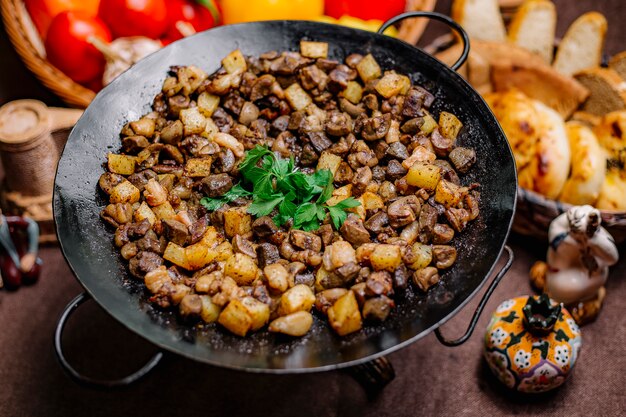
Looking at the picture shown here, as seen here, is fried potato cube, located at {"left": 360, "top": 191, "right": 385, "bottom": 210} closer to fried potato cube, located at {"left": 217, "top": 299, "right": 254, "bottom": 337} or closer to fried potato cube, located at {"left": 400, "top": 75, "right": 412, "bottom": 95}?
fried potato cube, located at {"left": 400, "top": 75, "right": 412, "bottom": 95}

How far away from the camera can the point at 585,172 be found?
117 inches

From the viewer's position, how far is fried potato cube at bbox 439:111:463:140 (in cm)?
250

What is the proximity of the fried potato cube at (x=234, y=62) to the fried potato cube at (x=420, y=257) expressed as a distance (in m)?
1.17

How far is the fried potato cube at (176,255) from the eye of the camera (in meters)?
2.20

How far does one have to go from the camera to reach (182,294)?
6.82 feet

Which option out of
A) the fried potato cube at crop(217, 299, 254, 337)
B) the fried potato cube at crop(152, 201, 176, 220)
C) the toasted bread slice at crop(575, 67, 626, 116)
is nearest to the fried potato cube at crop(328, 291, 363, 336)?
the fried potato cube at crop(217, 299, 254, 337)

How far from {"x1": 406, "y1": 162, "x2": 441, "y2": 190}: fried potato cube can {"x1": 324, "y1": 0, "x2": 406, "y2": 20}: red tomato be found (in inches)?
72.4

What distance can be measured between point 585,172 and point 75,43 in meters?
2.88

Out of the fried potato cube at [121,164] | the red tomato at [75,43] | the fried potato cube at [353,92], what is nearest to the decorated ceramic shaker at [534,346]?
the fried potato cube at [353,92]

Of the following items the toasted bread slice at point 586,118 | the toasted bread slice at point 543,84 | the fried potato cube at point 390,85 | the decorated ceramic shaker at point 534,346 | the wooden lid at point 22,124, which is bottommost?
the decorated ceramic shaker at point 534,346

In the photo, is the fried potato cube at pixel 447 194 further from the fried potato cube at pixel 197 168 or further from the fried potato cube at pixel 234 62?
the fried potato cube at pixel 234 62

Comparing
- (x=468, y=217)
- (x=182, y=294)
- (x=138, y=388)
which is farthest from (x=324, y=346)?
(x=138, y=388)

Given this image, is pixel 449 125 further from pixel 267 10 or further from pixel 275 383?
pixel 267 10

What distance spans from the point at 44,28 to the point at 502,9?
3.00 meters
